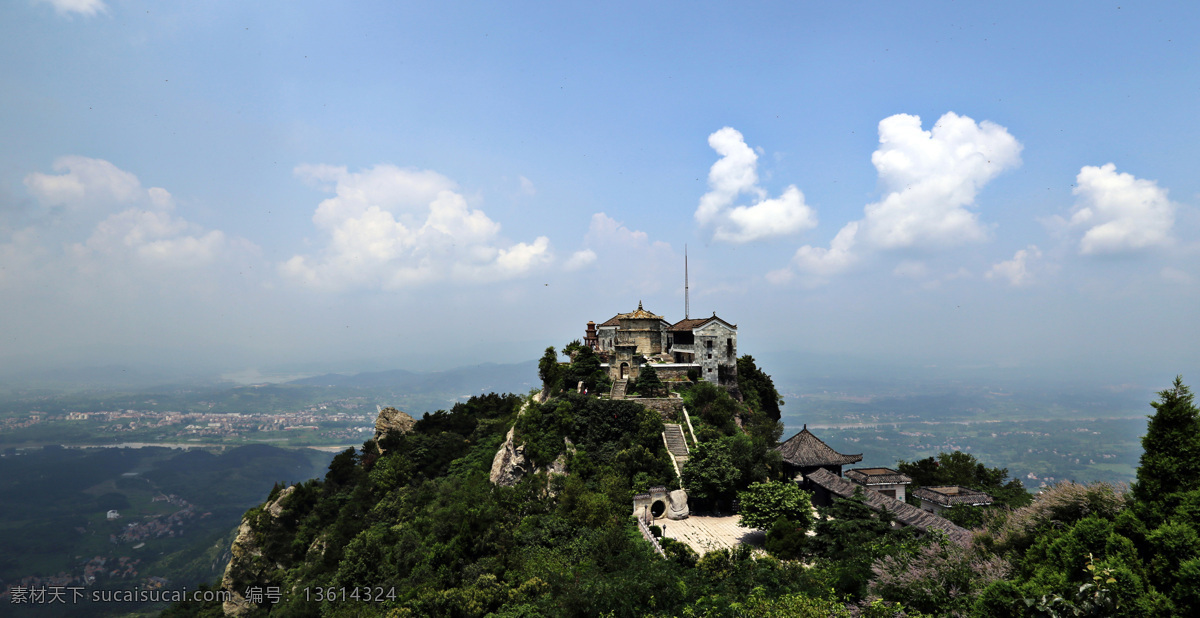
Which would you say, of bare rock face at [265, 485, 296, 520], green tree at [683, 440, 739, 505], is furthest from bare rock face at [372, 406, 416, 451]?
green tree at [683, 440, 739, 505]

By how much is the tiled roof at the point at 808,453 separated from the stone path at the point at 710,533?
4672 millimetres

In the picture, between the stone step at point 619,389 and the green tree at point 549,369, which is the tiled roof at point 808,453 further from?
the green tree at point 549,369

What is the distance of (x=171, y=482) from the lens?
127750 millimetres

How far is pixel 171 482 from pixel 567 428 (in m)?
149

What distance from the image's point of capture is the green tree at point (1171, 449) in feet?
29.5

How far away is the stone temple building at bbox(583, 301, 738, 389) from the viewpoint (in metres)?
36.4

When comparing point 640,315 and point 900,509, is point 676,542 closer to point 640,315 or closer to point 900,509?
point 900,509

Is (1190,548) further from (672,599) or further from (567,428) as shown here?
(567,428)

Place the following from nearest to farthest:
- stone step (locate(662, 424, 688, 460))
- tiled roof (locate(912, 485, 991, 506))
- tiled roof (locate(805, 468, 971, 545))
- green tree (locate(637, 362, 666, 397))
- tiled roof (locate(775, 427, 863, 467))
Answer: tiled roof (locate(805, 468, 971, 545)) → tiled roof (locate(912, 485, 991, 506)) → tiled roof (locate(775, 427, 863, 467)) → stone step (locate(662, 424, 688, 460)) → green tree (locate(637, 362, 666, 397))

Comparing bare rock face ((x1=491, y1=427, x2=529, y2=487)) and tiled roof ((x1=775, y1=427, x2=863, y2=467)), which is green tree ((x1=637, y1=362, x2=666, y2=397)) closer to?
tiled roof ((x1=775, y1=427, x2=863, y2=467))

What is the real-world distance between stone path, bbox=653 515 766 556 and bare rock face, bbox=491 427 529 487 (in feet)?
32.2

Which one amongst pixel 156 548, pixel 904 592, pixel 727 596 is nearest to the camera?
pixel 904 592

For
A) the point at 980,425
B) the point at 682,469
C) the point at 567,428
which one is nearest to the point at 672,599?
the point at 682,469

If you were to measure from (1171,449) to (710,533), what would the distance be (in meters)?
15.9
